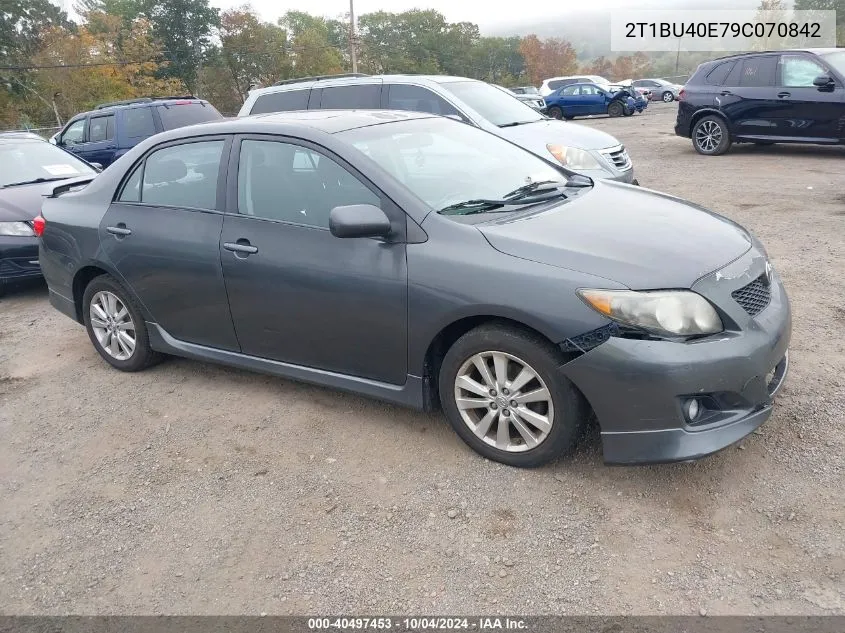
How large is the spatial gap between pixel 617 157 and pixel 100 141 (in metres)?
8.91

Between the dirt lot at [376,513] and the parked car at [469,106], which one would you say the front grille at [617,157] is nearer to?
the parked car at [469,106]

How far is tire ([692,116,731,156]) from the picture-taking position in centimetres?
1207

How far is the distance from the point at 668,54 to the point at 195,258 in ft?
538

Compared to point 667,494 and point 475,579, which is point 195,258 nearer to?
point 475,579

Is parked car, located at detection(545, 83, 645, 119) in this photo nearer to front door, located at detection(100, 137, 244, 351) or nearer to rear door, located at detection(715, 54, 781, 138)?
rear door, located at detection(715, 54, 781, 138)

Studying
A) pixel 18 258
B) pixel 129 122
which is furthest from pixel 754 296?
pixel 129 122

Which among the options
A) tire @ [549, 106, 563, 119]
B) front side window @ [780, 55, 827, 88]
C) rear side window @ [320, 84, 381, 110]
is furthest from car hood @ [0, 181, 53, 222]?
tire @ [549, 106, 563, 119]

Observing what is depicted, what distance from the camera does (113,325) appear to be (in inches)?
189

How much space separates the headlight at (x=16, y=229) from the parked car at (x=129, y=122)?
16.9 feet

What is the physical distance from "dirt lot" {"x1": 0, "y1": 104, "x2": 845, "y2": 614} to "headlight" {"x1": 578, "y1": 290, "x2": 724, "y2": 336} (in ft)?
2.42

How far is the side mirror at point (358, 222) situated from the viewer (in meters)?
3.30

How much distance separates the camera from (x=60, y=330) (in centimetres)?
594

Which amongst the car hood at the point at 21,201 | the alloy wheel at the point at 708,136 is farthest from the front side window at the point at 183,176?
the alloy wheel at the point at 708,136

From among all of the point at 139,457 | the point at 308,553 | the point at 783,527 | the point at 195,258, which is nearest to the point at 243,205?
the point at 195,258
